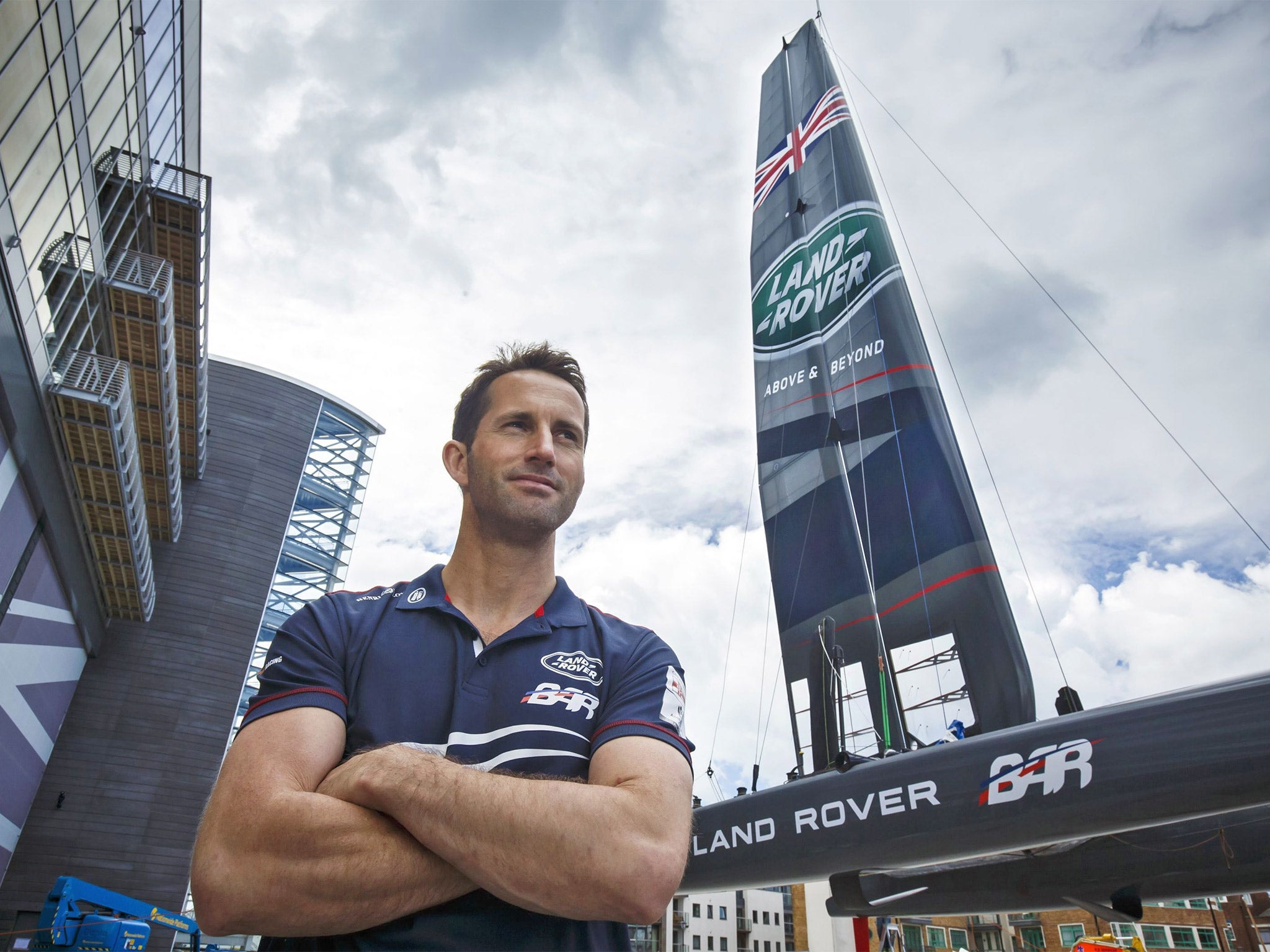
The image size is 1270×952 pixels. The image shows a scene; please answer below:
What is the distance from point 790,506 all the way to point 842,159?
5.44 m

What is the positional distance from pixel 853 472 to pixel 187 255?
20668mm

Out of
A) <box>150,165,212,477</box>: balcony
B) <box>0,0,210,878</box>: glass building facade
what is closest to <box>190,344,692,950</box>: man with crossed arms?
<box>0,0,210,878</box>: glass building facade

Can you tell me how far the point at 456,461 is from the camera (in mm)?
2141

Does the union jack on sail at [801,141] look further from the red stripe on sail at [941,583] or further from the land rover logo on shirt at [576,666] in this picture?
the land rover logo on shirt at [576,666]

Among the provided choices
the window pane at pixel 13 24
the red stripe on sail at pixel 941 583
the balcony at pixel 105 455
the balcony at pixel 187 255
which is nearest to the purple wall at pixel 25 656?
the balcony at pixel 105 455

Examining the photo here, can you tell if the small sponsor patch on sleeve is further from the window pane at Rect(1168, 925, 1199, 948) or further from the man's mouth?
the window pane at Rect(1168, 925, 1199, 948)

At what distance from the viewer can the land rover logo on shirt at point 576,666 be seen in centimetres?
170

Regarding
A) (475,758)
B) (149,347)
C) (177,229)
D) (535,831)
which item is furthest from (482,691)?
(177,229)

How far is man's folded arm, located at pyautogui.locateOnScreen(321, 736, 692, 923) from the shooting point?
1288 millimetres

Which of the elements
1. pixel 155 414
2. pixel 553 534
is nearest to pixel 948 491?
pixel 553 534

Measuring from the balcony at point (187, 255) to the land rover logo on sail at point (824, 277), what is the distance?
→ 16.5 metres

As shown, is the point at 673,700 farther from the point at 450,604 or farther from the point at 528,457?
the point at 528,457

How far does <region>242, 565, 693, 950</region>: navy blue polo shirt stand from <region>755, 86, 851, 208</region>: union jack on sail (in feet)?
38.8

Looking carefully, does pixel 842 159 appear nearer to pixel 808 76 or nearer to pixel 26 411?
pixel 808 76
